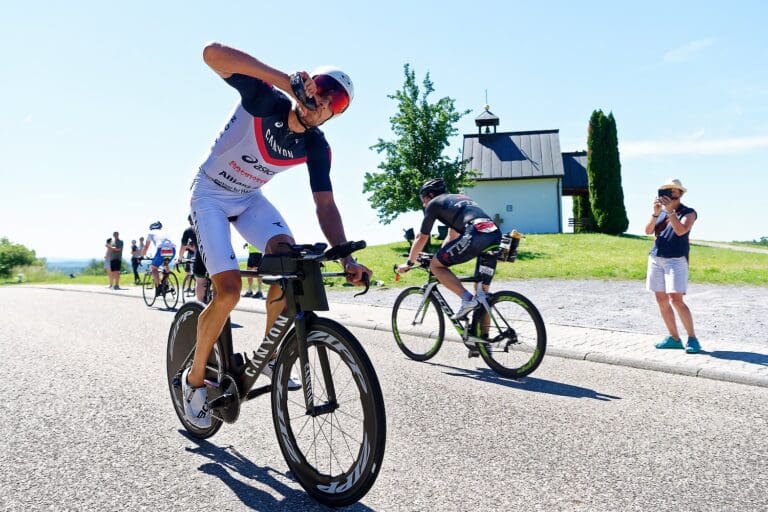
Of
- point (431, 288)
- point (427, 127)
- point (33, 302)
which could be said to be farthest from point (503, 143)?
point (431, 288)

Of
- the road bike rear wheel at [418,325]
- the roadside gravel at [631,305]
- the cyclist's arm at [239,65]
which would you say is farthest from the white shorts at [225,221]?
the roadside gravel at [631,305]

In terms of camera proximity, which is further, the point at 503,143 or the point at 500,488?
the point at 503,143

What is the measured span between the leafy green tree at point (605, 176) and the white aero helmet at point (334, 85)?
45822mm

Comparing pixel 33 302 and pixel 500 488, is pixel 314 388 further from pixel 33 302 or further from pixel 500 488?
pixel 33 302

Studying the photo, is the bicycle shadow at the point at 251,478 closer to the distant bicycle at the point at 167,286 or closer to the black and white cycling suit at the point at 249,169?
the black and white cycling suit at the point at 249,169

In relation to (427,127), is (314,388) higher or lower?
lower

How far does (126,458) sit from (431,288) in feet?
15.0

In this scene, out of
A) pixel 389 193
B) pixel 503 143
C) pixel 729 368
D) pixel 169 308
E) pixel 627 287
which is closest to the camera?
pixel 729 368

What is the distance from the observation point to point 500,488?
3547 millimetres

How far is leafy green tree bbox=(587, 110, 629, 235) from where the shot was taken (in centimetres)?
4641

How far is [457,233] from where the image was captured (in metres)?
7.78

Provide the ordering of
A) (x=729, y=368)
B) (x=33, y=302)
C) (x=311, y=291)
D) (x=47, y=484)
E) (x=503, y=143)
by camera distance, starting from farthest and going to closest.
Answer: (x=503, y=143), (x=33, y=302), (x=729, y=368), (x=47, y=484), (x=311, y=291)

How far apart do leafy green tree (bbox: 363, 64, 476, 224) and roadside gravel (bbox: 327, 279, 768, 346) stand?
1338 centimetres

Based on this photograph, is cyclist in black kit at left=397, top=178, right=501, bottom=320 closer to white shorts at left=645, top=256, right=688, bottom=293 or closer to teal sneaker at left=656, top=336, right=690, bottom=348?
white shorts at left=645, top=256, right=688, bottom=293
